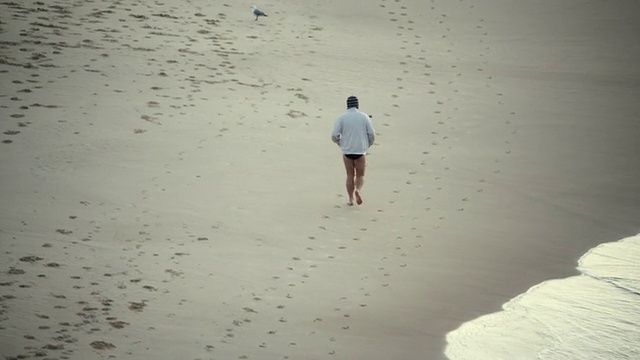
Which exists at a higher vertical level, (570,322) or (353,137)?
(353,137)

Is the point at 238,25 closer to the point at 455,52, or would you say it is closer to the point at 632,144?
the point at 455,52

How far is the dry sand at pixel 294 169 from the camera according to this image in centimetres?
885

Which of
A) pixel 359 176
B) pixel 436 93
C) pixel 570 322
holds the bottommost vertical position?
pixel 570 322

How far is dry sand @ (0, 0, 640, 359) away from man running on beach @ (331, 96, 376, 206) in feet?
1.73

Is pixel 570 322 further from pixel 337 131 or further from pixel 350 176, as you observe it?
pixel 337 131

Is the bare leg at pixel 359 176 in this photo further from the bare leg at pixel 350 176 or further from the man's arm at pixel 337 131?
the man's arm at pixel 337 131

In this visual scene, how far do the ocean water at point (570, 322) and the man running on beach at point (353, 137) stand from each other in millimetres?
2927

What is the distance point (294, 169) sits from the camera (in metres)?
13.6

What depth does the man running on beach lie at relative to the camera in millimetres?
12172

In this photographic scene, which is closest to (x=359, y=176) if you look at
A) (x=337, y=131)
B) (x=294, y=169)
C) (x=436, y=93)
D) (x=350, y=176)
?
(x=350, y=176)

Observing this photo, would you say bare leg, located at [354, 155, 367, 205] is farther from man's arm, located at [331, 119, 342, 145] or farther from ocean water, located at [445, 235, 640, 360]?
ocean water, located at [445, 235, 640, 360]

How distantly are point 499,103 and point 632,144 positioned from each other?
2413 mm

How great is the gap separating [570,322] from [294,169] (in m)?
5.02

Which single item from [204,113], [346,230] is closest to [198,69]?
[204,113]
